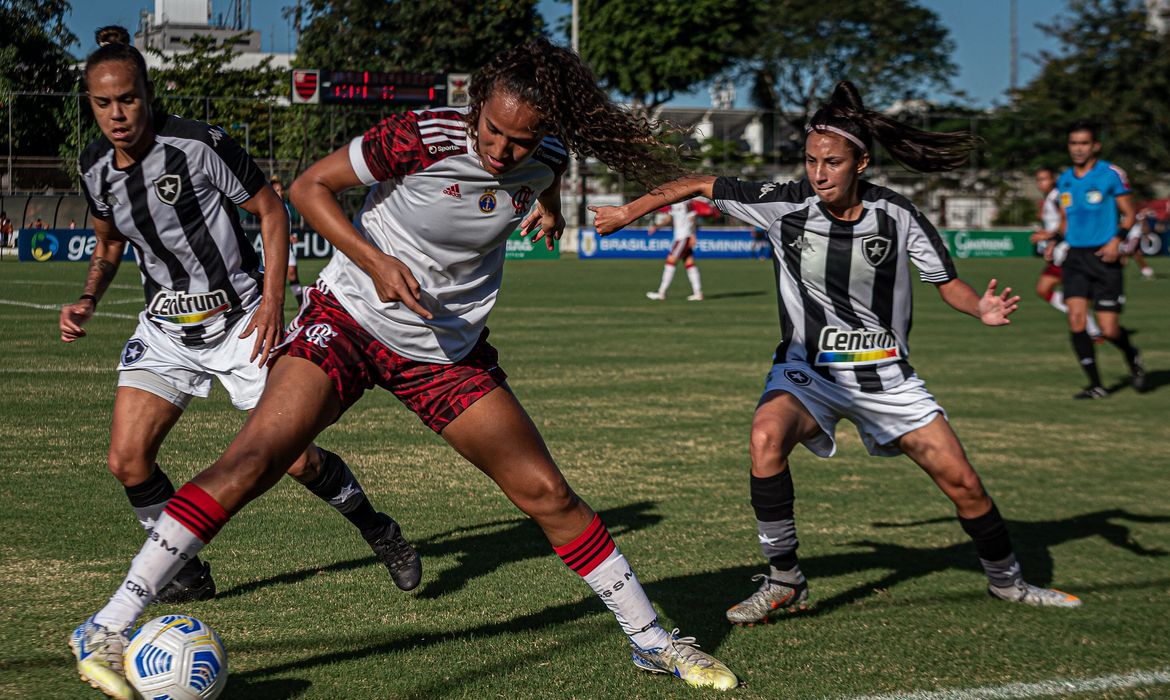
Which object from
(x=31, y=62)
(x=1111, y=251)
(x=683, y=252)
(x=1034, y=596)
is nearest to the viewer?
(x=1034, y=596)

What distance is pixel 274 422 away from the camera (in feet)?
12.2

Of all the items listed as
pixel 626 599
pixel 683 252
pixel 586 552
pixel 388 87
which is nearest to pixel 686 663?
pixel 626 599

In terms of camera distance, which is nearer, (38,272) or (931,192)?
(38,272)

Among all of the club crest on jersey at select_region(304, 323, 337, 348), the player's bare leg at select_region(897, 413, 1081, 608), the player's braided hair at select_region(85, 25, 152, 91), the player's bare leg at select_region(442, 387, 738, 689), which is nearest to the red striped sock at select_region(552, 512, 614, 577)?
the player's bare leg at select_region(442, 387, 738, 689)

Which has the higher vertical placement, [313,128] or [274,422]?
[313,128]

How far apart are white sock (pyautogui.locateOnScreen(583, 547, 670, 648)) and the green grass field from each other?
17 cm

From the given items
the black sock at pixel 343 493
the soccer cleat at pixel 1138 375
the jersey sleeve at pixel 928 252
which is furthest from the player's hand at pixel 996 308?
the soccer cleat at pixel 1138 375

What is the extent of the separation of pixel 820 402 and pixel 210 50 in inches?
452

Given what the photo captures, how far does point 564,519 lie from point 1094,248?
A: 974cm

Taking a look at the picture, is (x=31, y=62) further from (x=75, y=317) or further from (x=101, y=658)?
(x=101, y=658)

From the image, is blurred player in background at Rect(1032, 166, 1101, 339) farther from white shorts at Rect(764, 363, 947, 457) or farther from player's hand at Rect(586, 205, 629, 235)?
player's hand at Rect(586, 205, 629, 235)

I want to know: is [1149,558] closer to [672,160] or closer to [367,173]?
[672,160]

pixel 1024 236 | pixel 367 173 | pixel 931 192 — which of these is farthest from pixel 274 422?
pixel 931 192

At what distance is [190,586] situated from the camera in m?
4.84
